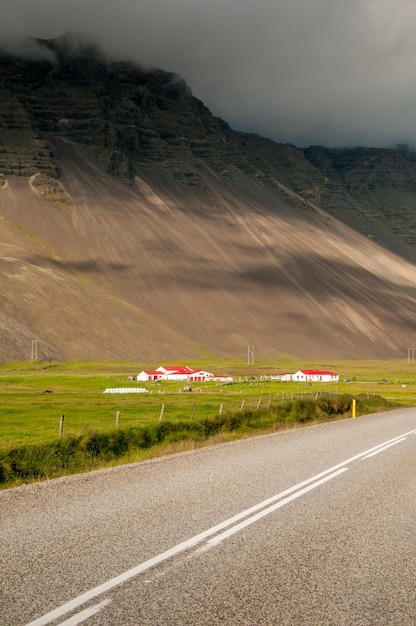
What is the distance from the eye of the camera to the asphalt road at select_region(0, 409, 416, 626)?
734cm

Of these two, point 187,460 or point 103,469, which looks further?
point 187,460

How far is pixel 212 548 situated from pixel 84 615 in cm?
282

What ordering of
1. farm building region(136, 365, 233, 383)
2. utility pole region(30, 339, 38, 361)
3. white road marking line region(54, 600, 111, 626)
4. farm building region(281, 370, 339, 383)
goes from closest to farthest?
white road marking line region(54, 600, 111, 626) < farm building region(136, 365, 233, 383) < farm building region(281, 370, 339, 383) < utility pole region(30, 339, 38, 361)

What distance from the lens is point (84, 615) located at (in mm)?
7141

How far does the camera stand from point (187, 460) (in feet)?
65.9

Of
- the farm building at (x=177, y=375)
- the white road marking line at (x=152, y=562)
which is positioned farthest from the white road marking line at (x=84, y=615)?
the farm building at (x=177, y=375)

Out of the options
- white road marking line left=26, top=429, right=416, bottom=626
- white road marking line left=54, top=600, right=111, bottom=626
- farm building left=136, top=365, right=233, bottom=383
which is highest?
farm building left=136, top=365, right=233, bottom=383

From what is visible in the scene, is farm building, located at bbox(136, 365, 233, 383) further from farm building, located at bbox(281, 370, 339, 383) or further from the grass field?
farm building, located at bbox(281, 370, 339, 383)

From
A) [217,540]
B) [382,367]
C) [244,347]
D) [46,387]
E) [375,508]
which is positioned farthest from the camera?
[244,347]

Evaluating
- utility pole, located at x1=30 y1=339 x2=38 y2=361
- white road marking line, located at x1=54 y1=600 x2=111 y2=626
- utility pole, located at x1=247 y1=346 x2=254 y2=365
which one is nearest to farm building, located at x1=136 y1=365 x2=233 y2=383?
utility pole, located at x1=30 y1=339 x2=38 y2=361

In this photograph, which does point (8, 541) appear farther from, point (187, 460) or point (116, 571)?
point (187, 460)

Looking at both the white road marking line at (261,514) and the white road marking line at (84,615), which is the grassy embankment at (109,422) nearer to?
the white road marking line at (261,514)

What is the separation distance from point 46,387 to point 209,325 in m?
98.2

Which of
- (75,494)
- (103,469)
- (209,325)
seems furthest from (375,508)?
(209,325)
